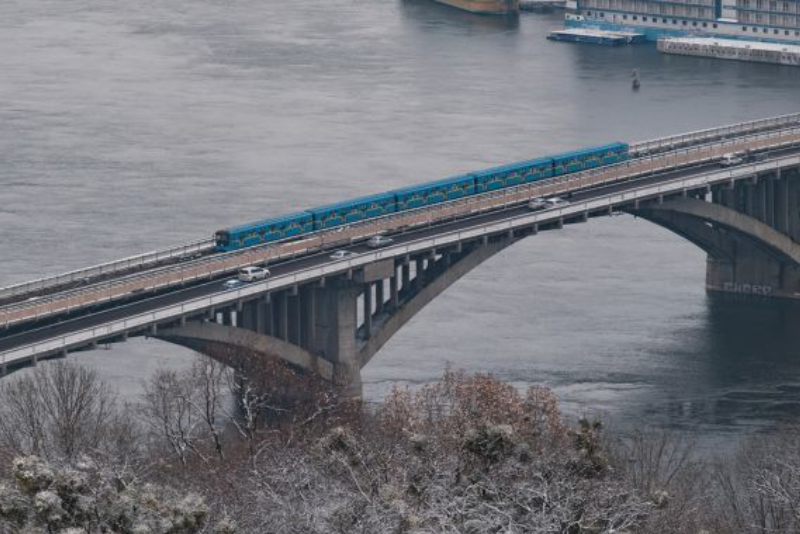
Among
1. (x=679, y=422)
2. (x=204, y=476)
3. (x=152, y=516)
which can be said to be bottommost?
(x=679, y=422)

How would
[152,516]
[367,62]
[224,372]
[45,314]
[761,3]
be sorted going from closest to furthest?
[152,516]
[45,314]
[224,372]
[367,62]
[761,3]

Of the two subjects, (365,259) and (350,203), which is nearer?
(365,259)

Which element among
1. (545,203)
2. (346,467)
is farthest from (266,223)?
(346,467)

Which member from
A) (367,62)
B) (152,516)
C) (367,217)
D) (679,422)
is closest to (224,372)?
(367,217)

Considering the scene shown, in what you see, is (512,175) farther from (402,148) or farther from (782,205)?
(402,148)

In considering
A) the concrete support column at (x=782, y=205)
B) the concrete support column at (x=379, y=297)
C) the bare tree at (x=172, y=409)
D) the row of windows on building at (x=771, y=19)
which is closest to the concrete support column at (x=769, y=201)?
the concrete support column at (x=782, y=205)

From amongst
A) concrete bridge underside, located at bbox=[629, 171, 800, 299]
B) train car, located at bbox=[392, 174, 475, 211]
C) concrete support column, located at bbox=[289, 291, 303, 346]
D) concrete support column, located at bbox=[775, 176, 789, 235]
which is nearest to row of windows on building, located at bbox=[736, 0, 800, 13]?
concrete bridge underside, located at bbox=[629, 171, 800, 299]

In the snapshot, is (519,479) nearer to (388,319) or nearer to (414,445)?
(414,445)
